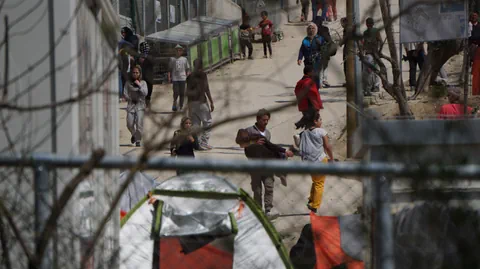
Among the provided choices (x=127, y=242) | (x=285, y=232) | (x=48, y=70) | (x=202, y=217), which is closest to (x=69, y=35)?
(x=48, y=70)

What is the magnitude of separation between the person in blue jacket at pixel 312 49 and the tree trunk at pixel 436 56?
59 cm

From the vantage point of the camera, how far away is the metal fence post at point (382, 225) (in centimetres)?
263

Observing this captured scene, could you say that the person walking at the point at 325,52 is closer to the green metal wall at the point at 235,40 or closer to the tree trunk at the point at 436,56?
the green metal wall at the point at 235,40


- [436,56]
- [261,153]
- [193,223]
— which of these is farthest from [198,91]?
[261,153]

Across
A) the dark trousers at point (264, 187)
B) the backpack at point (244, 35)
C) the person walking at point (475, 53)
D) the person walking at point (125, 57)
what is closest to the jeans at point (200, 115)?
the backpack at point (244, 35)

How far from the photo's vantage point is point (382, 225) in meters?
2.64

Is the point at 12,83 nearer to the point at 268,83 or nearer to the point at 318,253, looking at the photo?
the point at 268,83

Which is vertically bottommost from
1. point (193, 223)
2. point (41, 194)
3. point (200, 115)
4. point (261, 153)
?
point (193, 223)

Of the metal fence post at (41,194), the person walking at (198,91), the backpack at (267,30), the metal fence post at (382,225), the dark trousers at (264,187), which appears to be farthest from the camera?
the dark trousers at (264,187)

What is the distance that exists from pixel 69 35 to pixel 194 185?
95cm

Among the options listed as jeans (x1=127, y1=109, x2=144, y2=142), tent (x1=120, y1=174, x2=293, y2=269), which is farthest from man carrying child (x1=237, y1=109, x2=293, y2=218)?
jeans (x1=127, y1=109, x2=144, y2=142)

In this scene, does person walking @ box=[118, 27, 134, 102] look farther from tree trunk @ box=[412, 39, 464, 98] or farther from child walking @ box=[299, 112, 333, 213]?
child walking @ box=[299, 112, 333, 213]

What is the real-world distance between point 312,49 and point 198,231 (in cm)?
190

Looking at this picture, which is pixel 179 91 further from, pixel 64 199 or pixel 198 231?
pixel 198 231
